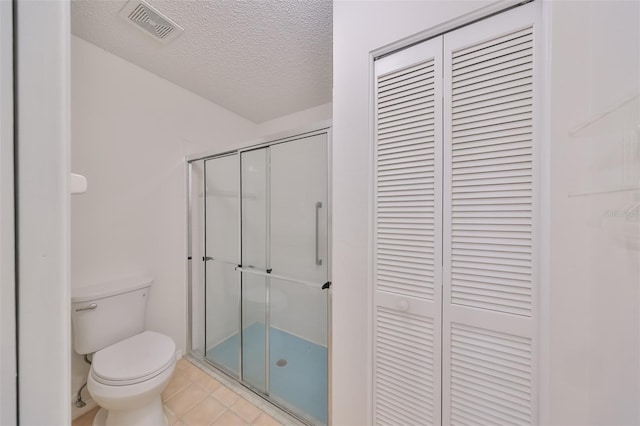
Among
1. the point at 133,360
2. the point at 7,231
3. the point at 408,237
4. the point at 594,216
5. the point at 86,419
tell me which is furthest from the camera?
the point at 86,419

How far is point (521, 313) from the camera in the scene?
826 millimetres

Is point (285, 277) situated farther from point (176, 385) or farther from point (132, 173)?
point (132, 173)

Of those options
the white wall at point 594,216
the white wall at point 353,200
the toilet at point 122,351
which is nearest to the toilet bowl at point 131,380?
the toilet at point 122,351

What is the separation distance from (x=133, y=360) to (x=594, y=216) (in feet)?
7.10

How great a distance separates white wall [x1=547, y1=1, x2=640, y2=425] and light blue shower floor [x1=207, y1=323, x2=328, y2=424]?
47.0 inches

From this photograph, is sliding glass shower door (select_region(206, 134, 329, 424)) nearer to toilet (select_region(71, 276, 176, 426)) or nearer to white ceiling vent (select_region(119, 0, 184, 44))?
toilet (select_region(71, 276, 176, 426))

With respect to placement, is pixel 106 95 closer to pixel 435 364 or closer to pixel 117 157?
pixel 117 157

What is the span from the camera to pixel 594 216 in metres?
0.74

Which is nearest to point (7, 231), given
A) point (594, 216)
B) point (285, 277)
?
point (594, 216)

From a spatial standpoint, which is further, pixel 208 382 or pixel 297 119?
pixel 297 119

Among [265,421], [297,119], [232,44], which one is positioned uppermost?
[232,44]

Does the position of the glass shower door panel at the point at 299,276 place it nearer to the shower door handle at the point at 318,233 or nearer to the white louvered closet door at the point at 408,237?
the shower door handle at the point at 318,233

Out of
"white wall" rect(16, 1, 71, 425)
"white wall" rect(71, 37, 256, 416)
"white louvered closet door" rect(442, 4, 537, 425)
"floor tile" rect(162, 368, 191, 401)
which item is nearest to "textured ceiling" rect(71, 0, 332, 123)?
"white wall" rect(71, 37, 256, 416)

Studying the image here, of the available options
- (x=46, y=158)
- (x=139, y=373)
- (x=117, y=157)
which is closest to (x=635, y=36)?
(x=46, y=158)
